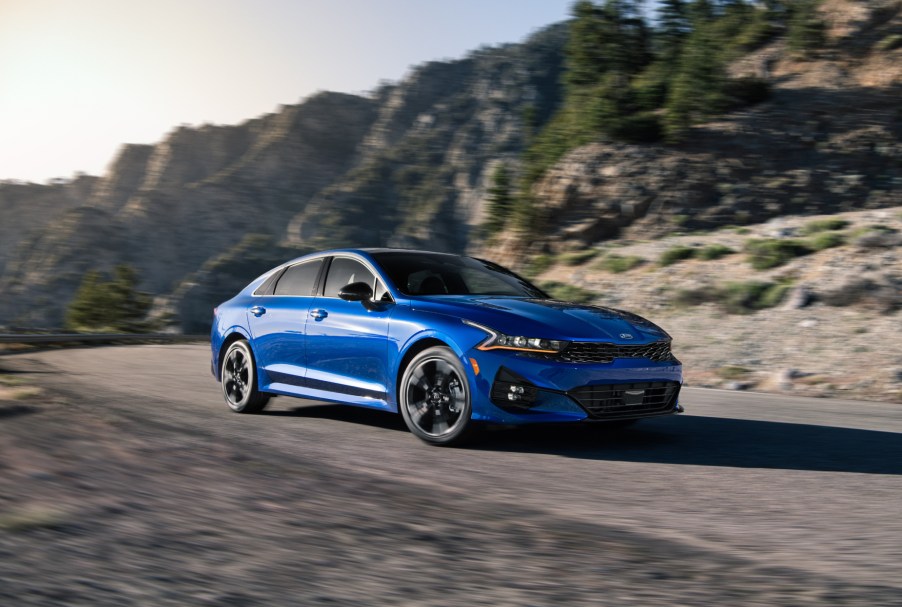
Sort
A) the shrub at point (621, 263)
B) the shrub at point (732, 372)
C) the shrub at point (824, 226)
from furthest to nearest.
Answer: the shrub at point (621, 263) < the shrub at point (824, 226) < the shrub at point (732, 372)

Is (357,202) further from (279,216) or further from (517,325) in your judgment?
(517,325)

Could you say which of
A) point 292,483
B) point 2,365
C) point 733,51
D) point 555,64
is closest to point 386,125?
point 555,64

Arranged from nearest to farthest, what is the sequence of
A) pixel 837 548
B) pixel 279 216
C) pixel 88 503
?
pixel 837 548
pixel 88 503
pixel 279 216

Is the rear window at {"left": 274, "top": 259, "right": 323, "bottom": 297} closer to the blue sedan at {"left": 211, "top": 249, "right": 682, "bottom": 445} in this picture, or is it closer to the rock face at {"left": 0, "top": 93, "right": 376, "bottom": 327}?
the blue sedan at {"left": 211, "top": 249, "right": 682, "bottom": 445}

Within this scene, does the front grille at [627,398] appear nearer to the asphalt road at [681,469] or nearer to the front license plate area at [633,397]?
the front license plate area at [633,397]

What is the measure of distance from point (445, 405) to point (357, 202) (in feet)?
363

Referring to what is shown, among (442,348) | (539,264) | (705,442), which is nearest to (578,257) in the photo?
(539,264)

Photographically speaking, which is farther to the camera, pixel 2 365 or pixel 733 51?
pixel 733 51

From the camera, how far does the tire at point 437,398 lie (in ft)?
23.0

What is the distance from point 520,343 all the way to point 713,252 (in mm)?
20713

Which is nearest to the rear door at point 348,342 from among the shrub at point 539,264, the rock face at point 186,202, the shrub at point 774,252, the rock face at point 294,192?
the shrub at point 774,252

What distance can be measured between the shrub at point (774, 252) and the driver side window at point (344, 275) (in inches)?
681

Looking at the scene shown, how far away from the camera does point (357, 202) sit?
382 feet

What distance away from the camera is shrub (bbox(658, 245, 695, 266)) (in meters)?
27.0
